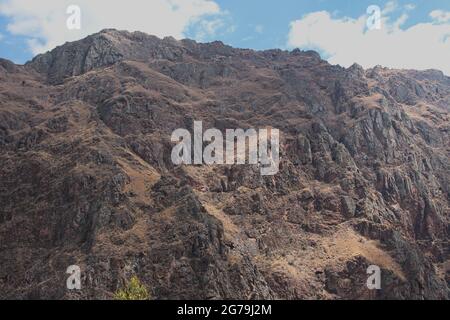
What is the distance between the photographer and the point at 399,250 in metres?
113

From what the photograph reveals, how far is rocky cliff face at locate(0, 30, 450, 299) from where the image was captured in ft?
307

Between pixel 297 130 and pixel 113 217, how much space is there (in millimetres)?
58701

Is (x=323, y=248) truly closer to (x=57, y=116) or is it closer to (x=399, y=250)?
(x=399, y=250)

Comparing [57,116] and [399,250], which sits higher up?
[57,116]

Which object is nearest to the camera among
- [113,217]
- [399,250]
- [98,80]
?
[113,217]

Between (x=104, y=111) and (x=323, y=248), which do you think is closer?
(x=323, y=248)

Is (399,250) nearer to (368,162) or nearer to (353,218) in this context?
(353,218)

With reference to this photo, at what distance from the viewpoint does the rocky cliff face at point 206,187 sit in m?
93.7

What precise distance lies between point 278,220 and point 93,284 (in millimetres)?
43860

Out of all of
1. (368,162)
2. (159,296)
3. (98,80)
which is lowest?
(159,296)

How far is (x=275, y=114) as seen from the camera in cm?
15375

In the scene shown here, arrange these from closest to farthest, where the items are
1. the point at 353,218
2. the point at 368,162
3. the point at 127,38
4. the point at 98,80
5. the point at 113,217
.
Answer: the point at 113,217, the point at 353,218, the point at 368,162, the point at 98,80, the point at 127,38

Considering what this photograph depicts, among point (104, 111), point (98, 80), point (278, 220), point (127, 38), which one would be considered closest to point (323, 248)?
point (278, 220)

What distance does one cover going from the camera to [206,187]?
12212 centimetres
